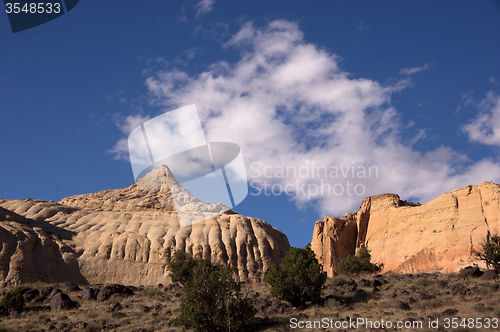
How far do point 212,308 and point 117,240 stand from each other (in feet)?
108

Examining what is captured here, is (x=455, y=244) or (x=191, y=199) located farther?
(x=191, y=199)

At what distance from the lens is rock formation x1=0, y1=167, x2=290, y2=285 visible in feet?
133

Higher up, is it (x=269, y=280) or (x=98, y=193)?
(x=98, y=193)

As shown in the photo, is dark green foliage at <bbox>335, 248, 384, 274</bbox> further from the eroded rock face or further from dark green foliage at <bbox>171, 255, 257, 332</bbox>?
dark green foliage at <bbox>171, 255, 257, 332</bbox>

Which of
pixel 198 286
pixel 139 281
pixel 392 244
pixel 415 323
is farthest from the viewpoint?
pixel 392 244

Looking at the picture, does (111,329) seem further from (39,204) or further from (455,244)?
(39,204)

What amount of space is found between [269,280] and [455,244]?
25.9 metres

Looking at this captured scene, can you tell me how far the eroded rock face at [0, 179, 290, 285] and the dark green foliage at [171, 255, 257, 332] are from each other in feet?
80.7

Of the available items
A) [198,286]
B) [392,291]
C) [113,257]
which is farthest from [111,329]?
[113,257]

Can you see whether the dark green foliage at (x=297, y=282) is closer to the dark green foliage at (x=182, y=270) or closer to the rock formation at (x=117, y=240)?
the dark green foliage at (x=182, y=270)

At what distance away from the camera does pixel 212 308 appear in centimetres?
1956

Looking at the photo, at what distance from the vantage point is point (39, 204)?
2234 inches

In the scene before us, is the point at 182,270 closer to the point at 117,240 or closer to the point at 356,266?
the point at 117,240

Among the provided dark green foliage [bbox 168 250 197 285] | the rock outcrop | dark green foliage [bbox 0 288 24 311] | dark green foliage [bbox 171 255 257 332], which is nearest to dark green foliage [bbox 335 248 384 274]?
the rock outcrop
